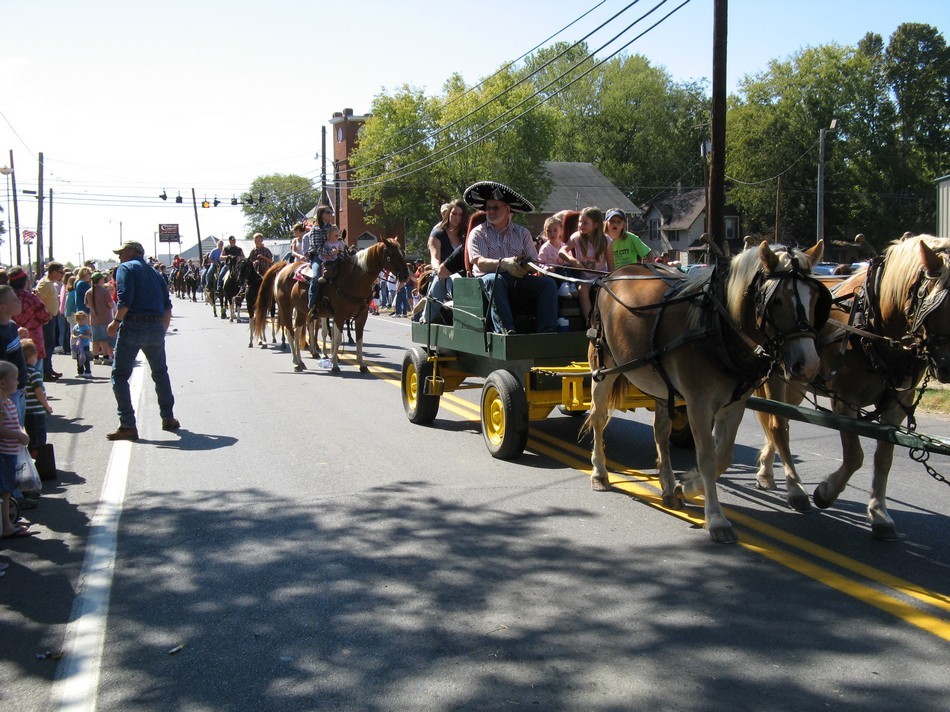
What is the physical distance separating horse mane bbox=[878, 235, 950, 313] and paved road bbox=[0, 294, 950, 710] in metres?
1.54

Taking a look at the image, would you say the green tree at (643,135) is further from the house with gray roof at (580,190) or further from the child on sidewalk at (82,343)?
the child on sidewalk at (82,343)

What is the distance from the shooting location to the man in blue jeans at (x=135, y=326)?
31.4 ft

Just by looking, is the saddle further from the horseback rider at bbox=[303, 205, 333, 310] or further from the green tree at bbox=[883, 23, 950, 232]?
the green tree at bbox=[883, 23, 950, 232]

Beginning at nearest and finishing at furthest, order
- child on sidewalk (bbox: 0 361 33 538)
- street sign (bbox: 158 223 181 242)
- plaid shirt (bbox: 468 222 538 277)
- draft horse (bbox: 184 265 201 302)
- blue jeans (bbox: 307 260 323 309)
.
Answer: child on sidewalk (bbox: 0 361 33 538)
plaid shirt (bbox: 468 222 538 277)
blue jeans (bbox: 307 260 323 309)
draft horse (bbox: 184 265 201 302)
street sign (bbox: 158 223 181 242)

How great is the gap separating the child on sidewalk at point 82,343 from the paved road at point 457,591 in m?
7.96

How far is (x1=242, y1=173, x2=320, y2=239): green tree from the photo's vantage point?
124 m

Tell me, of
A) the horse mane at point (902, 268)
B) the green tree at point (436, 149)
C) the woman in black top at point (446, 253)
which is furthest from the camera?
the green tree at point (436, 149)

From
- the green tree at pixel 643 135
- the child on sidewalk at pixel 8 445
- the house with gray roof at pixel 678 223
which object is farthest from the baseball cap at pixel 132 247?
the green tree at pixel 643 135

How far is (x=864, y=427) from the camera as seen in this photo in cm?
512

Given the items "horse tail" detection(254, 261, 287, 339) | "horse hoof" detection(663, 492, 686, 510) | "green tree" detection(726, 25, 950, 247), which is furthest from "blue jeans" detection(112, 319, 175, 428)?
"green tree" detection(726, 25, 950, 247)

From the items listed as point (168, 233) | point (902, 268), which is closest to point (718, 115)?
point (902, 268)

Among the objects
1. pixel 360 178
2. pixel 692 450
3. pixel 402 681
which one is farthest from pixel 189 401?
pixel 360 178

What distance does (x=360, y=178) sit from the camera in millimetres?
60125

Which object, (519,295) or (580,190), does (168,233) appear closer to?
(580,190)
